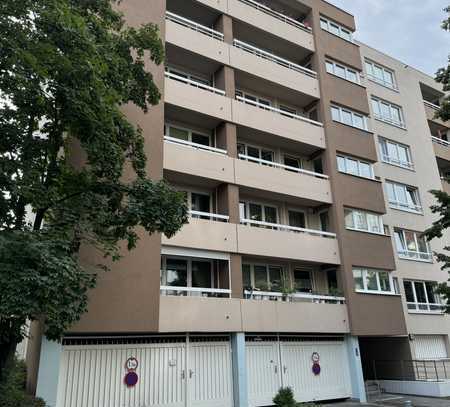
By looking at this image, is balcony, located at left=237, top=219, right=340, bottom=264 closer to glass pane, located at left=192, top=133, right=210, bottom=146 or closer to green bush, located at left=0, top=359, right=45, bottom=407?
glass pane, located at left=192, top=133, right=210, bottom=146

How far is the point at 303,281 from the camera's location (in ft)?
56.9

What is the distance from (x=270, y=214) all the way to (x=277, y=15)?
1011 centimetres

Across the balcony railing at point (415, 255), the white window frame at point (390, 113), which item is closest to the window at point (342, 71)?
the white window frame at point (390, 113)

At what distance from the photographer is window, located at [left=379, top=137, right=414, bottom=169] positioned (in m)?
22.4

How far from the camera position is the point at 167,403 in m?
12.2

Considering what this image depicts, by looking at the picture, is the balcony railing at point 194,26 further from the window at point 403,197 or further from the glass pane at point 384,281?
the glass pane at point 384,281

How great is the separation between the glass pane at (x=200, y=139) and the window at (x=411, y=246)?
11.2 m

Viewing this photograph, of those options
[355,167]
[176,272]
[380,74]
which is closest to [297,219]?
[355,167]

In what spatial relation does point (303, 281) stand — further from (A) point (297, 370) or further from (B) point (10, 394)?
(B) point (10, 394)

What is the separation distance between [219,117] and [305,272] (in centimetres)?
760

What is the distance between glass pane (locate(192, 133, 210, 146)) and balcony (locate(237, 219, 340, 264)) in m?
3.86

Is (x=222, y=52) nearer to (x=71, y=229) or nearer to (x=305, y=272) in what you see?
(x=305, y=272)

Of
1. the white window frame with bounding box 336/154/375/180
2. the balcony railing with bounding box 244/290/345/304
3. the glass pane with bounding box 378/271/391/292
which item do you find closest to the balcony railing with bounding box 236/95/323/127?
the white window frame with bounding box 336/154/375/180

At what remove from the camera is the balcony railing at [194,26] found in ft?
54.1
